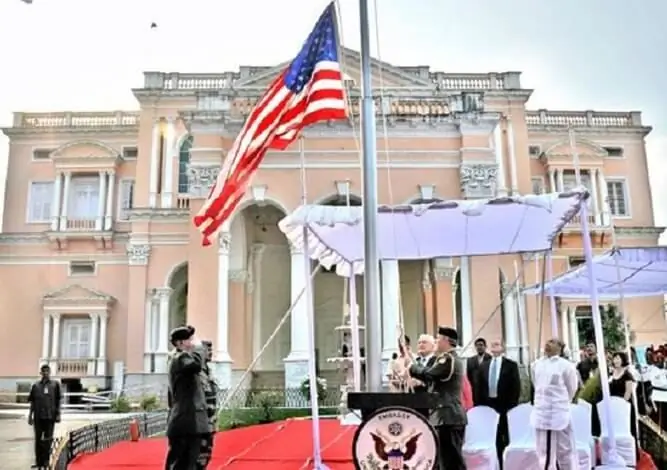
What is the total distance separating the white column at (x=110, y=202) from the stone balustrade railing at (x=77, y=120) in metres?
2.67

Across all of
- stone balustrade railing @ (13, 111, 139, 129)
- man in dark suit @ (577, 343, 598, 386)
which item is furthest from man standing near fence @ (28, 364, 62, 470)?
stone balustrade railing @ (13, 111, 139, 129)

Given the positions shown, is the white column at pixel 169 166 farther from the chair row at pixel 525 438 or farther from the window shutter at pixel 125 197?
the chair row at pixel 525 438

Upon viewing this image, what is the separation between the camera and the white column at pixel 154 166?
29.2 meters

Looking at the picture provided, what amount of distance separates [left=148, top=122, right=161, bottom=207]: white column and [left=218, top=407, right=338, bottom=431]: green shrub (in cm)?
1534

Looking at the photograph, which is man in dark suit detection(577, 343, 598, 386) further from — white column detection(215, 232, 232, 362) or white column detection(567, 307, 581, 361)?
white column detection(567, 307, 581, 361)

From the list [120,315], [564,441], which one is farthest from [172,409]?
[120,315]

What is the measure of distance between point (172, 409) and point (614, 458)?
194 inches

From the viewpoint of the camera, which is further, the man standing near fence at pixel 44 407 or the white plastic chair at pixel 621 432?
the man standing near fence at pixel 44 407

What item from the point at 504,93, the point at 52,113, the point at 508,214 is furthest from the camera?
the point at 52,113

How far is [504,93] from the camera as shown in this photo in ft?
98.6

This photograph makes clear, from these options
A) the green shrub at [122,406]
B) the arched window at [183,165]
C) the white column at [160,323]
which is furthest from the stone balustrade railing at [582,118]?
the green shrub at [122,406]

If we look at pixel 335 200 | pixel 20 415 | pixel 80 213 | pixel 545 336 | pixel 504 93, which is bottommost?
pixel 20 415

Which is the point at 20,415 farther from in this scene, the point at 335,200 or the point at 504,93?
the point at 504,93

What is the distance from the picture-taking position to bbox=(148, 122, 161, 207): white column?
2922cm
